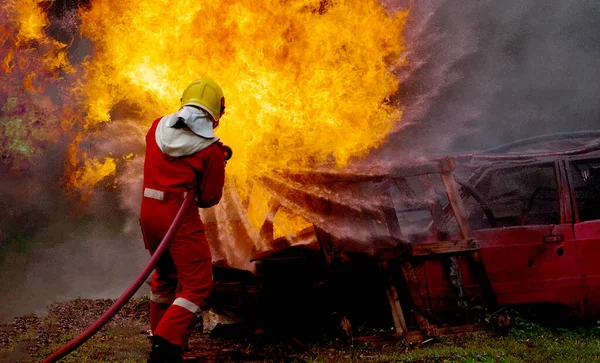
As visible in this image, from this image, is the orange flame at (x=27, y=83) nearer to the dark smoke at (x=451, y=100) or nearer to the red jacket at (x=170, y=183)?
the dark smoke at (x=451, y=100)

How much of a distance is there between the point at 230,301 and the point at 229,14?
4059 millimetres

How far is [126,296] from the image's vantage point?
3.69 meters

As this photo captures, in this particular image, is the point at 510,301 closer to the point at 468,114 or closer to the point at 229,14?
the point at 229,14

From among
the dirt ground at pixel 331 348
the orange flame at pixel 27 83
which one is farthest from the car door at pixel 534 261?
the orange flame at pixel 27 83

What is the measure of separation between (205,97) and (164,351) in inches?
80.7

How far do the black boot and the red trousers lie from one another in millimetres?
37

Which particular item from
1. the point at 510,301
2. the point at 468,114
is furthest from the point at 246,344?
the point at 468,114

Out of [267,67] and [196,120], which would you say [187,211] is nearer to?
[196,120]

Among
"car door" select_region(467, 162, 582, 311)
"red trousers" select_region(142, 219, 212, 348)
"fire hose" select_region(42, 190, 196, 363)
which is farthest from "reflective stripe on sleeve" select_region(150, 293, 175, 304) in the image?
"car door" select_region(467, 162, 582, 311)

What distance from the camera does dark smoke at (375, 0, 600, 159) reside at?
11023 millimetres

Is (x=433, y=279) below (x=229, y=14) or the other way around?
below

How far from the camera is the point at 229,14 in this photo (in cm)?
700

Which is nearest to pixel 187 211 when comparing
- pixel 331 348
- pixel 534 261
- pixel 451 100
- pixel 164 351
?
pixel 164 351

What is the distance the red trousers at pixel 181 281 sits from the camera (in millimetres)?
3691
